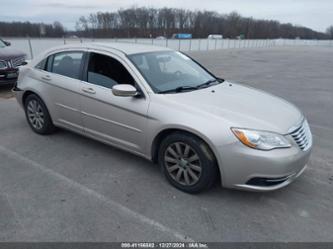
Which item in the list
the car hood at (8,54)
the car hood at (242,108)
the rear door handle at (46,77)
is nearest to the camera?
the car hood at (242,108)

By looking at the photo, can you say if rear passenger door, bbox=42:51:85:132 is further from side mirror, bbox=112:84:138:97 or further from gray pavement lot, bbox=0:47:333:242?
side mirror, bbox=112:84:138:97

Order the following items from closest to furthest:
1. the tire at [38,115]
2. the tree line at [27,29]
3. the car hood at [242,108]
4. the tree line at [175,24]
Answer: the car hood at [242,108] → the tire at [38,115] → the tree line at [27,29] → the tree line at [175,24]

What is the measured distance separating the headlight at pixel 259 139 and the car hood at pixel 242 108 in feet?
0.19

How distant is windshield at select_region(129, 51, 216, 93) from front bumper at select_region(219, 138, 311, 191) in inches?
44.2

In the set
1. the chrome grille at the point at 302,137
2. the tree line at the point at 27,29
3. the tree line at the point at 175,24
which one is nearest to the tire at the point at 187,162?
the chrome grille at the point at 302,137

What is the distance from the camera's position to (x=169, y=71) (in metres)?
3.57

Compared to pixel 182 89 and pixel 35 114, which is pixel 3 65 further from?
pixel 182 89

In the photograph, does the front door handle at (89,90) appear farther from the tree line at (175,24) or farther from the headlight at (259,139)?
the tree line at (175,24)

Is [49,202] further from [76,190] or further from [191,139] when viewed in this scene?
[191,139]

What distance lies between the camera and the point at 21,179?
3160 millimetres

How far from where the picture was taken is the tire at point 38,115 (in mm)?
4277

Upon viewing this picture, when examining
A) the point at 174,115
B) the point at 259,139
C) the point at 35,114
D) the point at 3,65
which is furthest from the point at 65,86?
the point at 3,65

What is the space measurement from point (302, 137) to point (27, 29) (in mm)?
45531

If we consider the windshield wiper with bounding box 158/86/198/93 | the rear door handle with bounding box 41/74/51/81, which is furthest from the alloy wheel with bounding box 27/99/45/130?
the windshield wiper with bounding box 158/86/198/93
